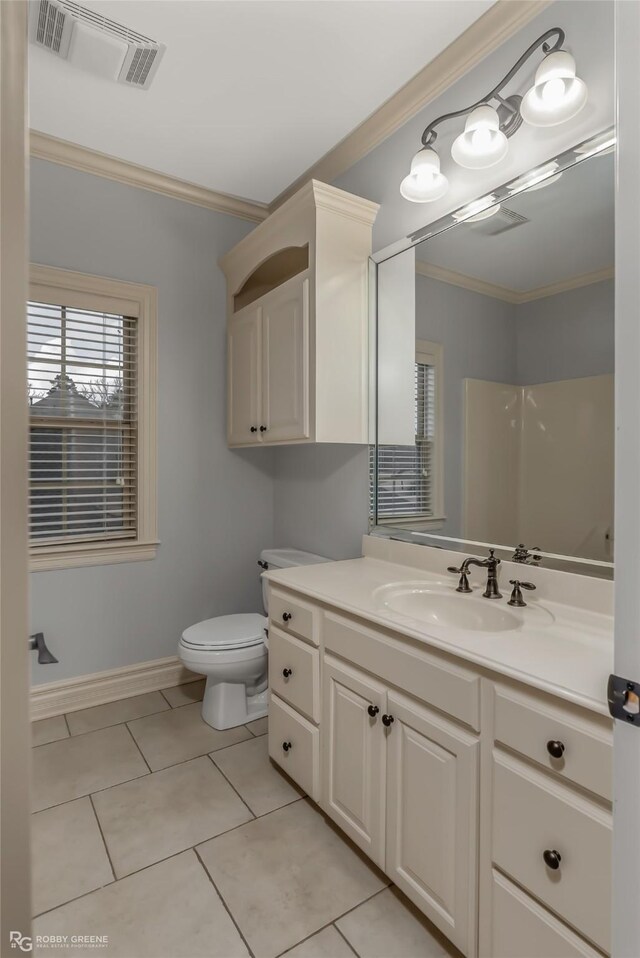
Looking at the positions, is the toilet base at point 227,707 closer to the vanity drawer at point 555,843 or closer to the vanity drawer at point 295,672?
the vanity drawer at point 295,672

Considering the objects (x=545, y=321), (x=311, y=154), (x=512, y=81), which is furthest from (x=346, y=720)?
(x=311, y=154)

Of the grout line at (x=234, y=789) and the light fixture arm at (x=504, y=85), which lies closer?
the light fixture arm at (x=504, y=85)

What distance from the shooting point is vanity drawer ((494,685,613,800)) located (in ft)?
3.10

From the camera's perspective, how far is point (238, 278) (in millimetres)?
2840

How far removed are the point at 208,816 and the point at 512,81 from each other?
2689 mm

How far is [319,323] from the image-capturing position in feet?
7.04

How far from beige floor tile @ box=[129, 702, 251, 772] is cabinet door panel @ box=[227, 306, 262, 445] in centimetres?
141

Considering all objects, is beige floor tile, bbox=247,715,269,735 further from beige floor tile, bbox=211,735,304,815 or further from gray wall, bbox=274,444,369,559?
gray wall, bbox=274,444,369,559

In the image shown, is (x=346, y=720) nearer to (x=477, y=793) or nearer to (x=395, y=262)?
(x=477, y=793)

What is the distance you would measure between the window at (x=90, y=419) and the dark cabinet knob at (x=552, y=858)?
2.26m

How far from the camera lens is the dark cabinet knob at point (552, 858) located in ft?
3.28

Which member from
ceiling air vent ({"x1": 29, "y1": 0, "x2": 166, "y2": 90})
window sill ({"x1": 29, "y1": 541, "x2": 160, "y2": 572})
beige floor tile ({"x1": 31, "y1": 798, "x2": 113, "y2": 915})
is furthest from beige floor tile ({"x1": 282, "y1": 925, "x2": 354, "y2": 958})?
ceiling air vent ({"x1": 29, "y1": 0, "x2": 166, "y2": 90})

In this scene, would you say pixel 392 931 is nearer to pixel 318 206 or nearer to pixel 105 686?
pixel 105 686

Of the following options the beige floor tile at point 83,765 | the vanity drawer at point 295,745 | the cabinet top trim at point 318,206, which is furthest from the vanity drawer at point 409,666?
the cabinet top trim at point 318,206
